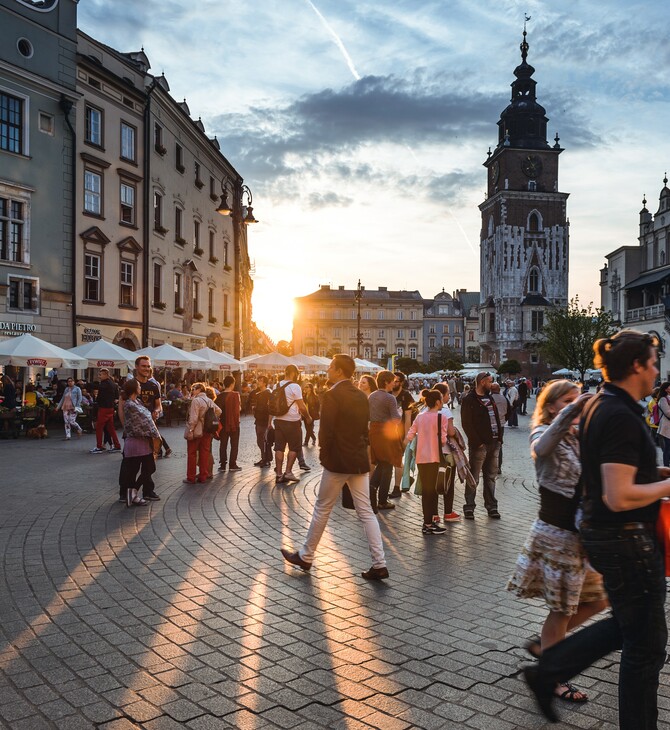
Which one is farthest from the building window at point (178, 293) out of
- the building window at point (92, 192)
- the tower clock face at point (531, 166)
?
the tower clock face at point (531, 166)

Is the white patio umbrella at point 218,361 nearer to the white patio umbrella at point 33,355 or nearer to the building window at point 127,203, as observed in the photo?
the building window at point 127,203

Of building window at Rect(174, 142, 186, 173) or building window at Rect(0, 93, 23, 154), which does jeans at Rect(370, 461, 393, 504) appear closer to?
building window at Rect(0, 93, 23, 154)

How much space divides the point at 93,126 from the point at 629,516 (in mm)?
31061

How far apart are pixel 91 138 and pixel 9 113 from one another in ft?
13.5

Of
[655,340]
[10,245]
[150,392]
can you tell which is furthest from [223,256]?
[655,340]

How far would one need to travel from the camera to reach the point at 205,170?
144 feet

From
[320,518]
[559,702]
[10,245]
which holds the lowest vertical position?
[559,702]

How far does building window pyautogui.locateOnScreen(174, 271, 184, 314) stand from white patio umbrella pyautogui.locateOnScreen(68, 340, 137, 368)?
48.8 feet

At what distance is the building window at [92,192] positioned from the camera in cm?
2962

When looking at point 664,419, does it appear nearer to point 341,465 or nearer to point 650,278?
point 341,465

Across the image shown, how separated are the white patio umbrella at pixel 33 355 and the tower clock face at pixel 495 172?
301 ft

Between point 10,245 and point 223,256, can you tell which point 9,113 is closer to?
point 10,245

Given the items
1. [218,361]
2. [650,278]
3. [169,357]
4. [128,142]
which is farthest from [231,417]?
[650,278]

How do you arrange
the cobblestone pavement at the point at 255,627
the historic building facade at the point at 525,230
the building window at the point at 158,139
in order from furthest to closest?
the historic building facade at the point at 525,230
the building window at the point at 158,139
the cobblestone pavement at the point at 255,627
